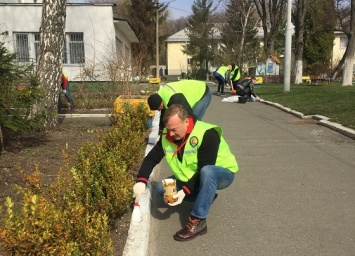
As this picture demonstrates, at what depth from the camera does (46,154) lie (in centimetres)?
607

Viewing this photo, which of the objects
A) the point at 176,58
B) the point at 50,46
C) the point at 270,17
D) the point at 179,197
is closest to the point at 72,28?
the point at 50,46

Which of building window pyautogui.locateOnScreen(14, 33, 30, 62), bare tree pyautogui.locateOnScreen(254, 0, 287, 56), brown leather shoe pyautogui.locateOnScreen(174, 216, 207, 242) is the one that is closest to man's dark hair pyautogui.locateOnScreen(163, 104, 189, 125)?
brown leather shoe pyautogui.locateOnScreen(174, 216, 207, 242)

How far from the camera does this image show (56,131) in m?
8.31

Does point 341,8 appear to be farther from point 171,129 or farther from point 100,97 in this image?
point 171,129

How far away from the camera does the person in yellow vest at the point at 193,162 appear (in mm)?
3412

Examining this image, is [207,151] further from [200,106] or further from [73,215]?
[200,106]

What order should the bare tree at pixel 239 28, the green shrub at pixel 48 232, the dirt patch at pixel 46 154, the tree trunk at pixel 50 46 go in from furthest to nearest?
1. the bare tree at pixel 239 28
2. the tree trunk at pixel 50 46
3. the dirt patch at pixel 46 154
4. the green shrub at pixel 48 232

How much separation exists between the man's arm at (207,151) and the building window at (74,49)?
→ 56.8 feet

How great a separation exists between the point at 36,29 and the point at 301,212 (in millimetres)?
18627

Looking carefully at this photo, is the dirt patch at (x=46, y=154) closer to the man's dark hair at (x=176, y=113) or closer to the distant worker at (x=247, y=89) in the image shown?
the man's dark hair at (x=176, y=113)

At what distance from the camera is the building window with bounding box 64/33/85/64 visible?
19.7 metres

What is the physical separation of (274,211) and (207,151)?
4.03 ft

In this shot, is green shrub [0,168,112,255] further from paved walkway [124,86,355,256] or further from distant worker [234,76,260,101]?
distant worker [234,76,260,101]

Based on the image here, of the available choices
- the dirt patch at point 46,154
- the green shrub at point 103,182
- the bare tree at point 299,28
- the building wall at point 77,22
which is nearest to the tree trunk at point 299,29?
the bare tree at point 299,28
